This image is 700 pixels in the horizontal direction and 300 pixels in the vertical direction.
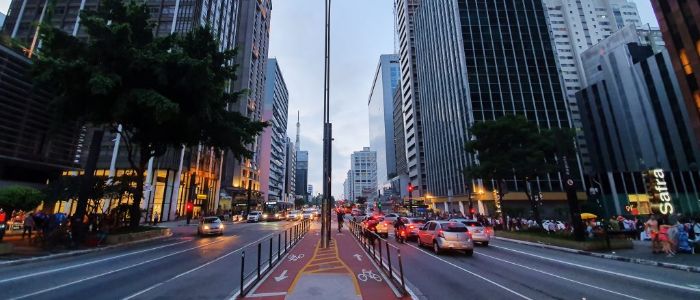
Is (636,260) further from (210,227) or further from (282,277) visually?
(210,227)

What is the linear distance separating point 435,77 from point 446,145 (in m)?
18.3

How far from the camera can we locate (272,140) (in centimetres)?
11025

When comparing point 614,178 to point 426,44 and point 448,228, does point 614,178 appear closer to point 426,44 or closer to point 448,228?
point 426,44

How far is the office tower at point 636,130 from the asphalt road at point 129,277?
55.1 metres

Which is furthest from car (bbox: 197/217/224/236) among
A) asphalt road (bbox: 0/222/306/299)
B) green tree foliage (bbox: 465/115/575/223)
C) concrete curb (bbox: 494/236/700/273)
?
green tree foliage (bbox: 465/115/575/223)

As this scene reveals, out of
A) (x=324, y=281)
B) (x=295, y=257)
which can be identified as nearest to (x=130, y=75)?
(x=295, y=257)

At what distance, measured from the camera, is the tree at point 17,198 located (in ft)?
52.5

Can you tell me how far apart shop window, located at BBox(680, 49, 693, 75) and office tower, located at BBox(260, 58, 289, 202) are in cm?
8796

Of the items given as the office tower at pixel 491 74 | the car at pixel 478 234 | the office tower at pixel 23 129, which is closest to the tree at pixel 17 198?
the office tower at pixel 23 129

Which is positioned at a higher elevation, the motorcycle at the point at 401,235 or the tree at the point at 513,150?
the tree at the point at 513,150

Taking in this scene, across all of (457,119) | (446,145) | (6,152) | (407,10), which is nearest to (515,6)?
(457,119)

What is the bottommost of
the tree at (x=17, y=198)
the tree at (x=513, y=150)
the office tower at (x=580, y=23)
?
the tree at (x=17, y=198)

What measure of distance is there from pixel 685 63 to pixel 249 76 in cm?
7423

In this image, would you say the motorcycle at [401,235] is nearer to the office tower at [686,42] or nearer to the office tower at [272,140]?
the office tower at [686,42]
